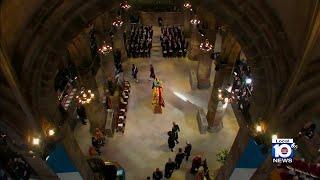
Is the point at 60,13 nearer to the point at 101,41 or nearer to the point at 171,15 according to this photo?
the point at 101,41

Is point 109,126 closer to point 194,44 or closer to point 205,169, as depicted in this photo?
point 205,169

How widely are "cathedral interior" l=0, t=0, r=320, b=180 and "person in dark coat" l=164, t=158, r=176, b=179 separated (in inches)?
1.9

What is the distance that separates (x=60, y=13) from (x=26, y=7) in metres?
1.03

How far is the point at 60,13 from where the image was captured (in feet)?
42.1

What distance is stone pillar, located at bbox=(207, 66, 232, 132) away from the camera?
21000 mm

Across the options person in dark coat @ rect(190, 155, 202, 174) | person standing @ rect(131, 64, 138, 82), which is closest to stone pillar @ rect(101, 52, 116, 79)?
person standing @ rect(131, 64, 138, 82)

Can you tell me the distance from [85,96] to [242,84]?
24.8 ft

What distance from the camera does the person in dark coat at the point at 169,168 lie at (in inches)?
758

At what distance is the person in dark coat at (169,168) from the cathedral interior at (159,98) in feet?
0.16

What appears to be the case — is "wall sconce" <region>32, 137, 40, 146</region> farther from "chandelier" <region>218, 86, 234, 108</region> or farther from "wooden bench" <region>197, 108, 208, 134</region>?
"wooden bench" <region>197, 108, 208, 134</region>

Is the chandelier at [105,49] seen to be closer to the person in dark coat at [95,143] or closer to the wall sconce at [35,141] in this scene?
the person in dark coat at [95,143]

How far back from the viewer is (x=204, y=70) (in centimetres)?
2678

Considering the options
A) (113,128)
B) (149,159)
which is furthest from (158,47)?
(149,159)

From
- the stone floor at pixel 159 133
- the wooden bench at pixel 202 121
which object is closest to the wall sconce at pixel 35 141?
the stone floor at pixel 159 133
